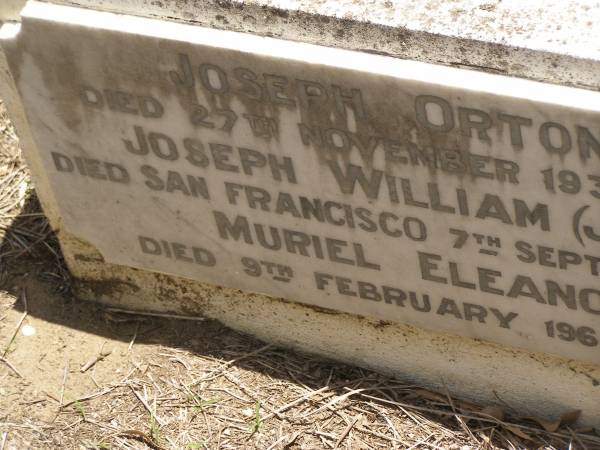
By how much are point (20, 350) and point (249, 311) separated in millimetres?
702

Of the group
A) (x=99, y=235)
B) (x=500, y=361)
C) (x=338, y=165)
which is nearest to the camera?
(x=338, y=165)

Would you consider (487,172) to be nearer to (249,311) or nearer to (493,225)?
(493,225)

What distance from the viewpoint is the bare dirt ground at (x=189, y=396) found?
117 inches

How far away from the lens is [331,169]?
8.71ft

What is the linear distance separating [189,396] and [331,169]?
858 millimetres

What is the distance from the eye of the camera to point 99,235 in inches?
124

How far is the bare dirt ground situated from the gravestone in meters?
0.08

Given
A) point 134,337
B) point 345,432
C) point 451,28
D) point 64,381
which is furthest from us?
point 134,337

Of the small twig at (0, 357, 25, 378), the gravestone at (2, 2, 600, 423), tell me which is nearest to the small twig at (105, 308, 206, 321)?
the gravestone at (2, 2, 600, 423)

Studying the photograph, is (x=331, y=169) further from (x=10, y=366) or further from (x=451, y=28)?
(x=10, y=366)

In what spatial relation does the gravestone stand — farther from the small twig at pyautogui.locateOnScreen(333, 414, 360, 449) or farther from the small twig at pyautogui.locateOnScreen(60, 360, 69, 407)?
the small twig at pyautogui.locateOnScreen(60, 360, 69, 407)

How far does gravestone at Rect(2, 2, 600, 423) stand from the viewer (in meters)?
2.44

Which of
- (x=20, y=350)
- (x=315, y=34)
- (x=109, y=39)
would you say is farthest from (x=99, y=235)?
(x=315, y=34)

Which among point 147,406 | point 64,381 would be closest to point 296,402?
point 147,406
